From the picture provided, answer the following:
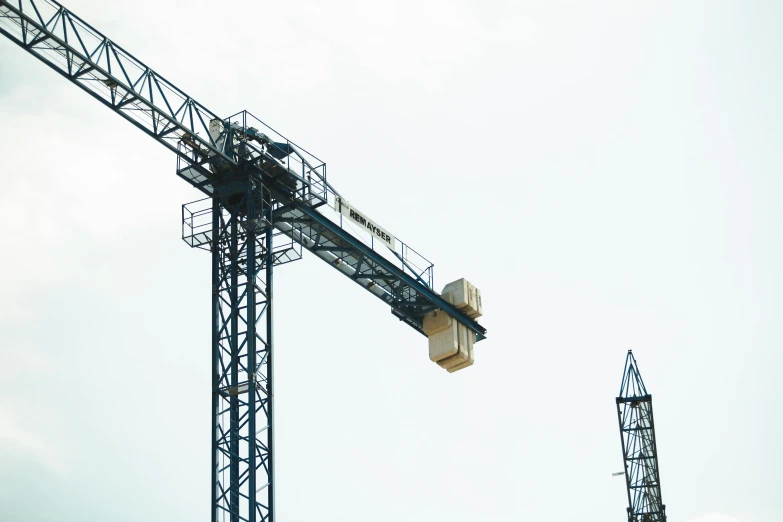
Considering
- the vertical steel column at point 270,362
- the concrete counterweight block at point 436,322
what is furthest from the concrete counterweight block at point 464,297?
the vertical steel column at point 270,362

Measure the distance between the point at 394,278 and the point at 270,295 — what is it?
817 centimetres

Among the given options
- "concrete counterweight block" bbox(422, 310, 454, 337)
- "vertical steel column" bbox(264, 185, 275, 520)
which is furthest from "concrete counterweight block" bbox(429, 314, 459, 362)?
"vertical steel column" bbox(264, 185, 275, 520)

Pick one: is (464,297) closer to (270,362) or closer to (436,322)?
(436,322)

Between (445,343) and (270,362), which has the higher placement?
(445,343)

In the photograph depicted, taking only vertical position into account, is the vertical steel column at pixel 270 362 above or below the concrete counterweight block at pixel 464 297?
below

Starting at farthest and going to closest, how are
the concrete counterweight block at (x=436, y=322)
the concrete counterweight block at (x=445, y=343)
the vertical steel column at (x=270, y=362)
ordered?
1. the concrete counterweight block at (x=436, y=322)
2. the concrete counterweight block at (x=445, y=343)
3. the vertical steel column at (x=270, y=362)

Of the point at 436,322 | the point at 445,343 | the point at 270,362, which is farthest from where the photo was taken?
the point at 436,322

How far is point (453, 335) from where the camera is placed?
57.7m

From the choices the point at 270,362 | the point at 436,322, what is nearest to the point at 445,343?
the point at 436,322

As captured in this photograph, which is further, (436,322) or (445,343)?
(436,322)

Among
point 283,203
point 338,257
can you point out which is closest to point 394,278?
point 338,257

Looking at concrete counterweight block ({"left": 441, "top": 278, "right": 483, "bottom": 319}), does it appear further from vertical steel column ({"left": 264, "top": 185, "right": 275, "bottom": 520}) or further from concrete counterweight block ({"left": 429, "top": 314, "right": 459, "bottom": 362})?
vertical steel column ({"left": 264, "top": 185, "right": 275, "bottom": 520})

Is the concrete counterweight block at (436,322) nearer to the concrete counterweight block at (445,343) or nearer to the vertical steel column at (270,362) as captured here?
the concrete counterweight block at (445,343)

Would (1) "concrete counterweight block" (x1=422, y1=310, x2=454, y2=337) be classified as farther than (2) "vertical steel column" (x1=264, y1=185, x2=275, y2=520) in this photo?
Yes
